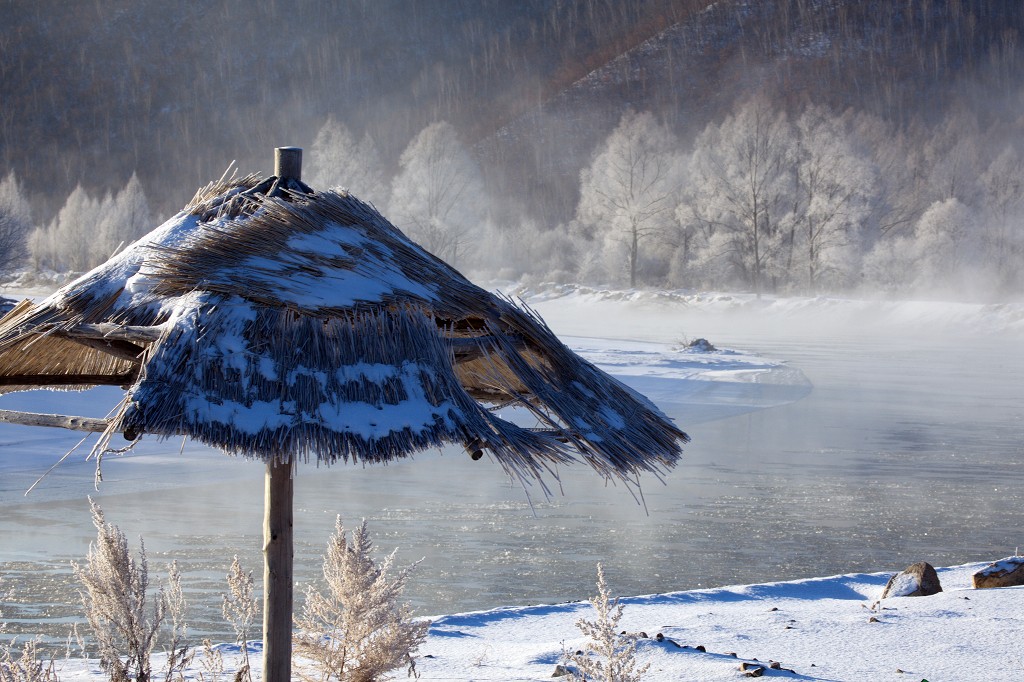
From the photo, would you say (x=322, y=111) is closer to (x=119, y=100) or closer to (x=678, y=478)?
(x=119, y=100)

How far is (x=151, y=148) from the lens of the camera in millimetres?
151250

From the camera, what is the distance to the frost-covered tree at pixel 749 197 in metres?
46.8

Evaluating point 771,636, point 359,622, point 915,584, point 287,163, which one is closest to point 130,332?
point 287,163

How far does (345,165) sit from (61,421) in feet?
142

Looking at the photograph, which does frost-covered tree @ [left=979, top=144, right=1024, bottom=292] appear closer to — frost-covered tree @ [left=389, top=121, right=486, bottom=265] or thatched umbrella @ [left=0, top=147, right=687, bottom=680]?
frost-covered tree @ [left=389, top=121, right=486, bottom=265]

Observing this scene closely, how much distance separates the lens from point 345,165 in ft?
154

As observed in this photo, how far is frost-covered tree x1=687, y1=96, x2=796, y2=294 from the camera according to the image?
154 ft

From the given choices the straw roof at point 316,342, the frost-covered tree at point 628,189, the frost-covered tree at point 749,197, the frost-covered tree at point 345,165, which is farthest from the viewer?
the frost-covered tree at point 628,189

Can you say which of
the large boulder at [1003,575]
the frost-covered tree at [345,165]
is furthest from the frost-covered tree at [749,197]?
the large boulder at [1003,575]

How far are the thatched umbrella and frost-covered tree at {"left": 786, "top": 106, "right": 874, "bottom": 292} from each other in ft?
139

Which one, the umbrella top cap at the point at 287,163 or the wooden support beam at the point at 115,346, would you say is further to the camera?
the umbrella top cap at the point at 287,163

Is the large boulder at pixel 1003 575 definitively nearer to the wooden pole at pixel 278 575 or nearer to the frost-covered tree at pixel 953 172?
the wooden pole at pixel 278 575

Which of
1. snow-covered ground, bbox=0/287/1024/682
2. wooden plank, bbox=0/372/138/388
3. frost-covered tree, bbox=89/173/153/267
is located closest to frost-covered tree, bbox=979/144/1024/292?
snow-covered ground, bbox=0/287/1024/682

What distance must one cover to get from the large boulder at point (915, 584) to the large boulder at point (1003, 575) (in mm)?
343
